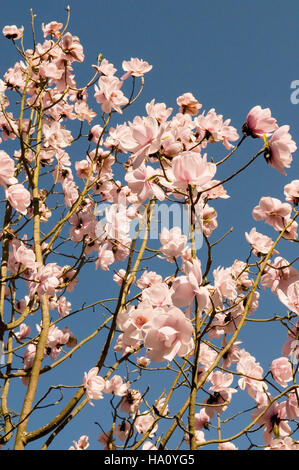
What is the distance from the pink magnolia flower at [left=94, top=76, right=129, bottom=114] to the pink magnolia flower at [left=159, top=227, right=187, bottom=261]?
1453 millimetres

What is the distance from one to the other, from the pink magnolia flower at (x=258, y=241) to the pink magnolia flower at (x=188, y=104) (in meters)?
0.96

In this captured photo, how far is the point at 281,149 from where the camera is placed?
1708 mm

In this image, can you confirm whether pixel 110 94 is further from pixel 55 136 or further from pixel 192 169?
pixel 192 169

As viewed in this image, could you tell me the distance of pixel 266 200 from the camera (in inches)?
82.4

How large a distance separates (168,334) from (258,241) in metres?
0.92

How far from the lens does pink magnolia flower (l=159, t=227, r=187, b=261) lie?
6.06ft

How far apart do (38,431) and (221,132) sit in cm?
167

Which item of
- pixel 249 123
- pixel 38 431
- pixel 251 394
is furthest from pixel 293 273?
pixel 38 431

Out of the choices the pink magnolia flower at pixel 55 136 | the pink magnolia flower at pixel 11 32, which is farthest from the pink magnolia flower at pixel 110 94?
the pink magnolia flower at pixel 11 32

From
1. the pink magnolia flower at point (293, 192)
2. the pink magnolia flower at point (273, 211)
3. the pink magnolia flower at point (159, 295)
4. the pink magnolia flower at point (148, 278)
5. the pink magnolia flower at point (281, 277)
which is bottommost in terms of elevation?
the pink magnolia flower at point (159, 295)

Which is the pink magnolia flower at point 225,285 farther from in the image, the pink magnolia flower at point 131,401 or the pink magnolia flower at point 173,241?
the pink magnolia flower at point 131,401

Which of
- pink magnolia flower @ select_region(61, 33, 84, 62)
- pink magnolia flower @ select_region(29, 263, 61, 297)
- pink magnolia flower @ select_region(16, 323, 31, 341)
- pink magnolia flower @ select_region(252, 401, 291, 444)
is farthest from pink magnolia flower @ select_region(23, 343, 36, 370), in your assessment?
pink magnolia flower @ select_region(61, 33, 84, 62)

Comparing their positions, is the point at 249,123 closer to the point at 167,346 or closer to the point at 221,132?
the point at 221,132

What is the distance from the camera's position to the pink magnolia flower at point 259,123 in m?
1.75
